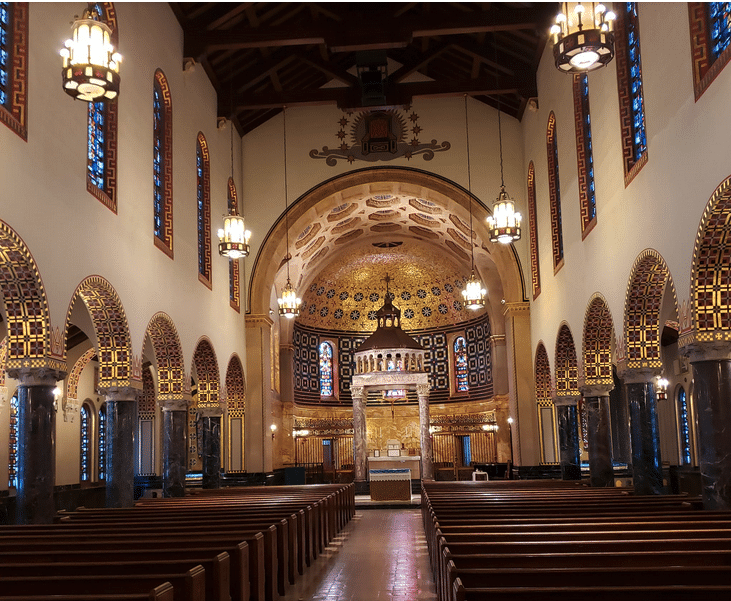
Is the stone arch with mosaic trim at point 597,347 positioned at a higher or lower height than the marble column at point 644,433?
higher

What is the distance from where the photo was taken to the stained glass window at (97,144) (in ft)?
50.6

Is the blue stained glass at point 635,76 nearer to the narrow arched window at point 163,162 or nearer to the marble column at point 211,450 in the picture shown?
the narrow arched window at point 163,162

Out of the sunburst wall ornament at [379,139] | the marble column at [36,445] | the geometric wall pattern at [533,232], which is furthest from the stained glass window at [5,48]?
the geometric wall pattern at [533,232]

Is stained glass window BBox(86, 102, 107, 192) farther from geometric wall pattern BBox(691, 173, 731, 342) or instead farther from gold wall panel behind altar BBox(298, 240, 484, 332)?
gold wall panel behind altar BBox(298, 240, 484, 332)

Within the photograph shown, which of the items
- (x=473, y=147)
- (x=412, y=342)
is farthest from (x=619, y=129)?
(x=412, y=342)

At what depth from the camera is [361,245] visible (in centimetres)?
3641

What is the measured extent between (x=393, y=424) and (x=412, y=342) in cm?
576

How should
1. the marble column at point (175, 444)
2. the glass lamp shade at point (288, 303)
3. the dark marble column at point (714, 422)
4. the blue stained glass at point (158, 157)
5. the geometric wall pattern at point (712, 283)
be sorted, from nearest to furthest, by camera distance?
1. the geometric wall pattern at point (712, 283)
2. the dark marble column at point (714, 422)
3. the blue stained glass at point (158, 157)
4. the marble column at point (175, 444)
5. the glass lamp shade at point (288, 303)

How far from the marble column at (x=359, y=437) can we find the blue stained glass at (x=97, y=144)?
1938cm

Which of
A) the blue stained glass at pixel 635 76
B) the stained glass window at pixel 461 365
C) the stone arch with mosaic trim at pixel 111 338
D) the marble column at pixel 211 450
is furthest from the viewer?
the stained glass window at pixel 461 365

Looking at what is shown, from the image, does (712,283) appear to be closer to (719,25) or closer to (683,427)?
(719,25)

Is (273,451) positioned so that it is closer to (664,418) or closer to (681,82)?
(664,418)

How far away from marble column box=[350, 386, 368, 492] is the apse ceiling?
11763 mm

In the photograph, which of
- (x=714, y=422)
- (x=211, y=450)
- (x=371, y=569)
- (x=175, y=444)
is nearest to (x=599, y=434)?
(x=714, y=422)
